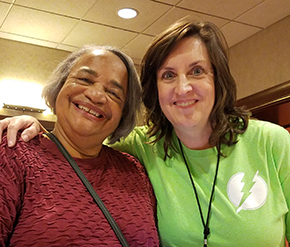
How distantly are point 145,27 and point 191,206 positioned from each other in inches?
111

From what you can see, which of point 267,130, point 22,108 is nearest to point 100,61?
point 267,130

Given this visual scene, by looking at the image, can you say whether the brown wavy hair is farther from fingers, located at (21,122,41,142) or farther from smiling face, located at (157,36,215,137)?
fingers, located at (21,122,41,142)

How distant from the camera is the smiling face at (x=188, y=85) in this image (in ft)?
5.04

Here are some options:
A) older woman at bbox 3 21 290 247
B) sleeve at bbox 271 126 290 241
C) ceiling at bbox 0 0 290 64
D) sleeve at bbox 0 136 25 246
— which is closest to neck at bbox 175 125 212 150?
older woman at bbox 3 21 290 247

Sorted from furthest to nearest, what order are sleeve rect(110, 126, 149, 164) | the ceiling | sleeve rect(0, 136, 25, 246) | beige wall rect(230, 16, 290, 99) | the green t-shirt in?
beige wall rect(230, 16, 290, 99)
the ceiling
sleeve rect(110, 126, 149, 164)
the green t-shirt
sleeve rect(0, 136, 25, 246)

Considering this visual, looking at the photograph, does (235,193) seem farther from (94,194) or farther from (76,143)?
(76,143)

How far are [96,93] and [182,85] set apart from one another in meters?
0.34

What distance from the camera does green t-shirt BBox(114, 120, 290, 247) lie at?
143cm

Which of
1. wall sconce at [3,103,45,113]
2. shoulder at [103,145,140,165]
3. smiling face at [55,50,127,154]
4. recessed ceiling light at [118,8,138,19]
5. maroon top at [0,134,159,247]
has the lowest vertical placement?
maroon top at [0,134,159,247]

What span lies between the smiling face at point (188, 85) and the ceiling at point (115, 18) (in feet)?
5.98

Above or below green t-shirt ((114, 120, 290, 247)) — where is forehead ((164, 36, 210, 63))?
above

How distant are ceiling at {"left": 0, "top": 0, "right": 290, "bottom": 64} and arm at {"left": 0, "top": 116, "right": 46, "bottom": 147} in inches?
87.7

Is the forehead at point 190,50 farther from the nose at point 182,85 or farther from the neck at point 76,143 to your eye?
the neck at point 76,143

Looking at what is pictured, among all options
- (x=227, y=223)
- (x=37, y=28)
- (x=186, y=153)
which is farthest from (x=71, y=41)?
(x=227, y=223)
